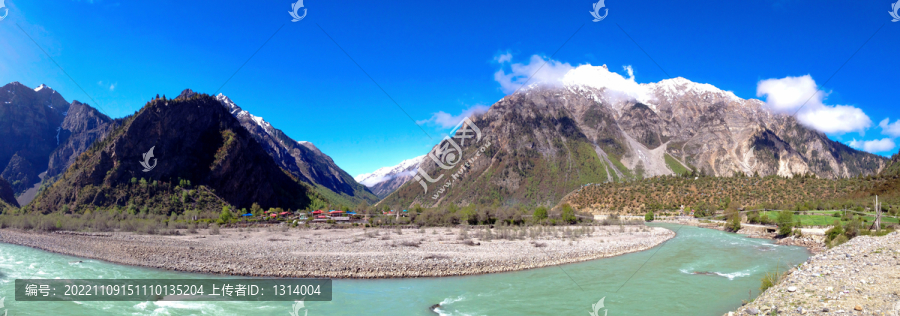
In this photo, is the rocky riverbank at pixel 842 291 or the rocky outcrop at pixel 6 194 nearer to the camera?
the rocky riverbank at pixel 842 291

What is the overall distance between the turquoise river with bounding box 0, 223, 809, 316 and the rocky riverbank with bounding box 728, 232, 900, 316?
2.89 meters

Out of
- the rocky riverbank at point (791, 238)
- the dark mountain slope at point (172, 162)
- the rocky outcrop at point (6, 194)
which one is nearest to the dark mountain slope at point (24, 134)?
the rocky outcrop at point (6, 194)

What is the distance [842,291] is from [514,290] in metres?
11.9

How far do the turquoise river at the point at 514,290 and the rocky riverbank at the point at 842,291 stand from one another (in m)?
2.89

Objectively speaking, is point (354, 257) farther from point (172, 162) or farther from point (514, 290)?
point (172, 162)

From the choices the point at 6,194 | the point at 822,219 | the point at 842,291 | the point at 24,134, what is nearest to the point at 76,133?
the point at 24,134

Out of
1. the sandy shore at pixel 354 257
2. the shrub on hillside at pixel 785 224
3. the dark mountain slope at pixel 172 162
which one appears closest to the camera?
the sandy shore at pixel 354 257

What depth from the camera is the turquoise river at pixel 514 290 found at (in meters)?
15.9

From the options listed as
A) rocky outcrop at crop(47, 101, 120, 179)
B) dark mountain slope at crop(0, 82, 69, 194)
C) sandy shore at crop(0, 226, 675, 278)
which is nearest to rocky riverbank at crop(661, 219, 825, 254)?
sandy shore at crop(0, 226, 675, 278)

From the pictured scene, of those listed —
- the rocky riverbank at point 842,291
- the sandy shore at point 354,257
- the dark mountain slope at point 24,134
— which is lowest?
the sandy shore at point 354,257

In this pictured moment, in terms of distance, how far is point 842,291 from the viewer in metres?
11.5

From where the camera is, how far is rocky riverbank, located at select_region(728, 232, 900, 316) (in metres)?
10.1

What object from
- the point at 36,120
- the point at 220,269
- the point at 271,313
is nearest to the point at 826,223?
the point at 271,313

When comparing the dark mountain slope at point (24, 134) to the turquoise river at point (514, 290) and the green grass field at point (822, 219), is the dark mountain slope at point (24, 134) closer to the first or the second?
the turquoise river at point (514, 290)
